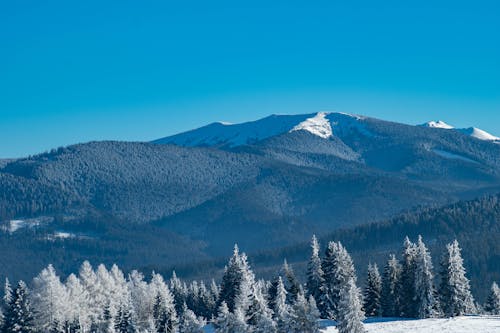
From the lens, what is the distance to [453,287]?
116812 millimetres

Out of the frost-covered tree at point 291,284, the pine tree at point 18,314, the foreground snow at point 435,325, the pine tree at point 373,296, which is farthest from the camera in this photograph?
the pine tree at point 373,296

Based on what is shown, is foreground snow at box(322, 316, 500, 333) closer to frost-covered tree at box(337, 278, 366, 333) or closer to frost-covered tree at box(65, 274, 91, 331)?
frost-covered tree at box(337, 278, 366, 333)

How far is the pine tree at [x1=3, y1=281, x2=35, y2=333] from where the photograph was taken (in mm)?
119375

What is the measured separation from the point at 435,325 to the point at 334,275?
15.9 m

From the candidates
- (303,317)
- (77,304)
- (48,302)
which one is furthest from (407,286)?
(48,302)

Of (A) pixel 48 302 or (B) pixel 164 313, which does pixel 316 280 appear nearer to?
(B) pixel 164 313

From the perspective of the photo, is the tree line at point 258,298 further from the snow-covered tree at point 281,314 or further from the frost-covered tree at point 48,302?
the snow-covered tree at point 281,314

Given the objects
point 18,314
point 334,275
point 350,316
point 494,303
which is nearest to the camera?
point 350,316

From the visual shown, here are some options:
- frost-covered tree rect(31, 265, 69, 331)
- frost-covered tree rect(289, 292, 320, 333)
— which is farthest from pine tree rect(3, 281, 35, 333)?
frost-covered tree rect(289, 292, 320, 333)

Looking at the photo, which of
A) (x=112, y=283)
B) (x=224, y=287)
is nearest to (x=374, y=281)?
(x=224, y=287)

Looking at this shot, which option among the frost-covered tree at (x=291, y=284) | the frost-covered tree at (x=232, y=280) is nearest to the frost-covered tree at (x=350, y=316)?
the frost-covered tree at (x=232, y=280)

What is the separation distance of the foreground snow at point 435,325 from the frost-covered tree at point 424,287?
449cm

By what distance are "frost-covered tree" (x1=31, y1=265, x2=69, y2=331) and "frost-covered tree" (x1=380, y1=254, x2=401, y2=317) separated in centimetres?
4458

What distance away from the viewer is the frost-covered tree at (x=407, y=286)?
119438mm
